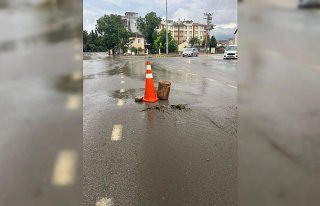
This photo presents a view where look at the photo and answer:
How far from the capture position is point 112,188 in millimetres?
2738

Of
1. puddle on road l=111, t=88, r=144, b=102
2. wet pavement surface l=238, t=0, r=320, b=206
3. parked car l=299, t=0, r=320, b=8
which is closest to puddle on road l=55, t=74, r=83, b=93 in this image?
wet pavement surface l=238, t=0, r=320, b=206

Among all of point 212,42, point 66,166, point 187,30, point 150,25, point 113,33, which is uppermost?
point 187,30

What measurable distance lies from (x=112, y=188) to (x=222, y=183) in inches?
38.4

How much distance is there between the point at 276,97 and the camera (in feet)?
4.19

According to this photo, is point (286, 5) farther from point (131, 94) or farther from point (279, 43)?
point (131, 94)

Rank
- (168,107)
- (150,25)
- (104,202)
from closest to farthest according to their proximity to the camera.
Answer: (104,202) < (168,107) < (150,25)

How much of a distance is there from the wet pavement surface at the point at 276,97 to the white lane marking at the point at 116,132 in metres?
3.02

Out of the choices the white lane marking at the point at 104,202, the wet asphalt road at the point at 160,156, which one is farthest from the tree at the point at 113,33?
the white lane marking at the point at 104,202

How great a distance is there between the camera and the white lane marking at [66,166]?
4.19 ft

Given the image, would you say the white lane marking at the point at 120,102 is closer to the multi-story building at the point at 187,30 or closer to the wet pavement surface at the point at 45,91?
the wet pavement surface at the point at 45,91

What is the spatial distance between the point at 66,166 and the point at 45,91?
0.31 metres

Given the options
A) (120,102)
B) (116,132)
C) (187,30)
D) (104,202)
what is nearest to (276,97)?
(104,202)

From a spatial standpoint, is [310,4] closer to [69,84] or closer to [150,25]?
[69,84]

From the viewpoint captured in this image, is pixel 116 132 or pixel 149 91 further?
pixel 149 91
